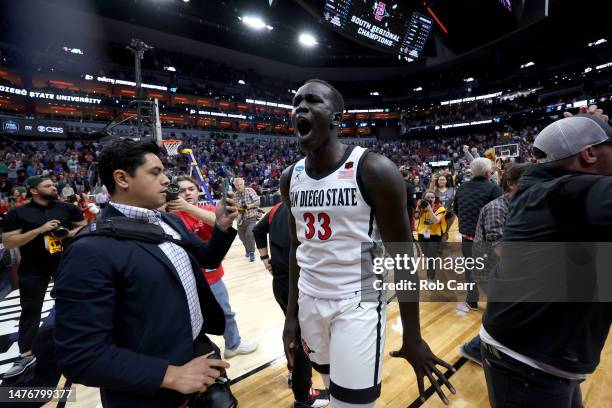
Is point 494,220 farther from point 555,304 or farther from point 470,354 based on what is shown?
point 555,304

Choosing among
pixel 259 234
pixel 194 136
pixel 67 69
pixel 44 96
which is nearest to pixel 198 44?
pixel 194 136

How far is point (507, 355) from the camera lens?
4.37ft

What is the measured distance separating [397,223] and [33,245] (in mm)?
3925

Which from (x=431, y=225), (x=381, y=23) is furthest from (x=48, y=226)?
(x=381, y=23)

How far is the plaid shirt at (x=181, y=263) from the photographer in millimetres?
1312

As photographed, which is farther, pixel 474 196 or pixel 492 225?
pixel 474 196

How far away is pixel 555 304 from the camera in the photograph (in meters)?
1.21

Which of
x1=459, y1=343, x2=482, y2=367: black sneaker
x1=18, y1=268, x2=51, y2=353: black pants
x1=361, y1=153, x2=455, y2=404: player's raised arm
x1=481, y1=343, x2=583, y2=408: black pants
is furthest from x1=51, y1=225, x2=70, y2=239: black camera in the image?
x1=459, y1=343, x2=482, y2=367: black sneaker

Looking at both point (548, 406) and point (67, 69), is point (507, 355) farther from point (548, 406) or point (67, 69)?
point (67, 69)

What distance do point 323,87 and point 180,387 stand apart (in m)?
1.49

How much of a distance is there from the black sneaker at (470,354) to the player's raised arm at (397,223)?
1951 millimetres

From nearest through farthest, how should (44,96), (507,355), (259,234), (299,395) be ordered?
(507,355), (299,395), (259,234), (44,96)

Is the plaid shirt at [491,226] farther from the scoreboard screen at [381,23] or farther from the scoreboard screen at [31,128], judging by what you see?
the scoreboard screen at [31,128]

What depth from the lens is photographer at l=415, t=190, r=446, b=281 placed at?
4.94 m
